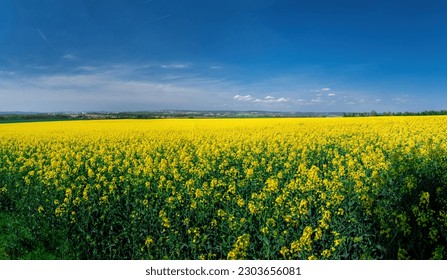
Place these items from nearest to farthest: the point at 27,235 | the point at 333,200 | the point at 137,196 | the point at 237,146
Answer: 1. the point at 333,200
2. the point at 27,235
3. the point at 137,196
4. the point at 237,146

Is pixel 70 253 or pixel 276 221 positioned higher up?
pixel 276 221

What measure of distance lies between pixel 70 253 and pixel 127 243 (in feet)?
3.01

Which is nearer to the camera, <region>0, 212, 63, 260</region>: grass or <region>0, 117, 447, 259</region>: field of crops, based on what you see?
<region>0, 117, 447, 259</region>: field of crops

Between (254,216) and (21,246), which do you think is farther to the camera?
(21,246)

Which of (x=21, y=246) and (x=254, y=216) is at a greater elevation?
(x=254, y=216)

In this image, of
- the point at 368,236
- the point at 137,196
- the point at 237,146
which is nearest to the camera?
the point at 368,236

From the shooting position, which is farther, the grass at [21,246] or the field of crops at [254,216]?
the grass at [21,246]

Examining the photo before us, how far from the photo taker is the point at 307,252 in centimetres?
436

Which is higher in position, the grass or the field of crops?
the field of crops

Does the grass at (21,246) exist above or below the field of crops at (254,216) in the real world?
below

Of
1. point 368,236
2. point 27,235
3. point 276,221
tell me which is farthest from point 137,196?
point 368,236

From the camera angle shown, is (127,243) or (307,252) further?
(127,243)
